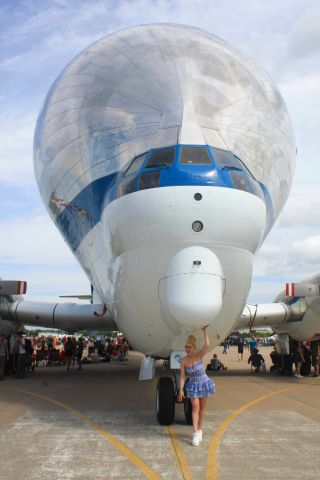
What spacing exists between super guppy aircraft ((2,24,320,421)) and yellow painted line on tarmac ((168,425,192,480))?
3.39ft

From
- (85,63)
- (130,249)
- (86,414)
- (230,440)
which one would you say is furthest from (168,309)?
(85,63)

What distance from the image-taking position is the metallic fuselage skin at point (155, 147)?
5668 millimetres

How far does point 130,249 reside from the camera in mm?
5910

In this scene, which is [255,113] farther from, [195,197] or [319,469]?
[319,469]

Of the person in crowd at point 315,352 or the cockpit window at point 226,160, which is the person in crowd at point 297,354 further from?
the cockpit window at point 226,160

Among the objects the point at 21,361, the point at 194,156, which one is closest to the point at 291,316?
the point at 21,361

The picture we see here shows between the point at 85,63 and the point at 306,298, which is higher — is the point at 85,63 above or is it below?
above

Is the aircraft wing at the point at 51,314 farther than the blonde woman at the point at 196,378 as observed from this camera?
Yes

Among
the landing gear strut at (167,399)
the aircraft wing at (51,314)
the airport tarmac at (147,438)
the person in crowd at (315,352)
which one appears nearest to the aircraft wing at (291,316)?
the person in crowd at (315,352)

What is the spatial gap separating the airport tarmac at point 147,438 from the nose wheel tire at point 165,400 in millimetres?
115

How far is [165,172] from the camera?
5871mm

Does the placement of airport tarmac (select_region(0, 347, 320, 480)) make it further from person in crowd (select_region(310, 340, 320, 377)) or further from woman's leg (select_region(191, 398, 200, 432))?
person in crowd (select_region(310, 340, 320, 377))

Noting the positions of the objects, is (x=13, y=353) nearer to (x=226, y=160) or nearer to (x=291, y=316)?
(x=291, y=316)

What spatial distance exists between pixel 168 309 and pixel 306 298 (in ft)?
32.8
